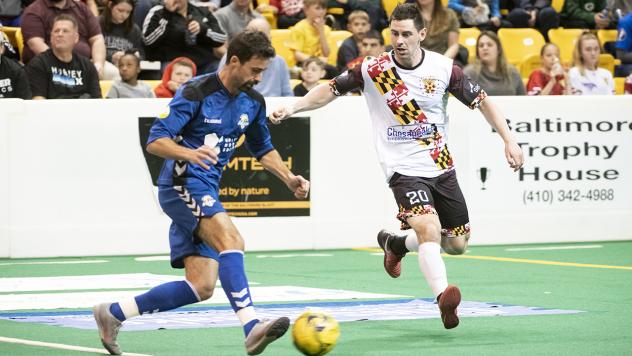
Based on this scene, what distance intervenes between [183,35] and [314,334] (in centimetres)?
962

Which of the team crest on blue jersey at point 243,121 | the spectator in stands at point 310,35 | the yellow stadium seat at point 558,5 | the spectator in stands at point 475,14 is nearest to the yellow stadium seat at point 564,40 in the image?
the yellow stadium seat at point 558,5

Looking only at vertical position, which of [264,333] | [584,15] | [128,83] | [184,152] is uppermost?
[184,152]

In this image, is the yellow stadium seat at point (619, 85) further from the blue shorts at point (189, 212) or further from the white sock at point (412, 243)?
the blue shorts at point (189, 212)

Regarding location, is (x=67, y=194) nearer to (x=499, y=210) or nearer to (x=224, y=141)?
(x=499, y=210)

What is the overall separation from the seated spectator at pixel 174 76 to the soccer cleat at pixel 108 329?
7431 mm

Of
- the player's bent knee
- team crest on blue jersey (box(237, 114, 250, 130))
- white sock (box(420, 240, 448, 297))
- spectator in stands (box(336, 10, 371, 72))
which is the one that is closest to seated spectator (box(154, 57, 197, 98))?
spectator in stands (box(336, 10, 371, 72))

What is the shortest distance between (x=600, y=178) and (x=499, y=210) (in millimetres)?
1334

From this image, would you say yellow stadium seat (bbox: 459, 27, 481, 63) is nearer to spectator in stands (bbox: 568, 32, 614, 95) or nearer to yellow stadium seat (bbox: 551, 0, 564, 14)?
spectator in stands (bbox: 568, 32, 614, 95)

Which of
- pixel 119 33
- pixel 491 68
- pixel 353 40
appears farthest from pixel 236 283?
pixel 353 40

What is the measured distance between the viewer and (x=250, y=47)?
24.6ft

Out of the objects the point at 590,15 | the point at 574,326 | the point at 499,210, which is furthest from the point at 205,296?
the point at 590,15

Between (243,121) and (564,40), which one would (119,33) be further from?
(243,121)

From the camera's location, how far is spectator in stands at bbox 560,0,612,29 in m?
21.4

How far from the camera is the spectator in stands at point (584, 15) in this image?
70.3 feet
